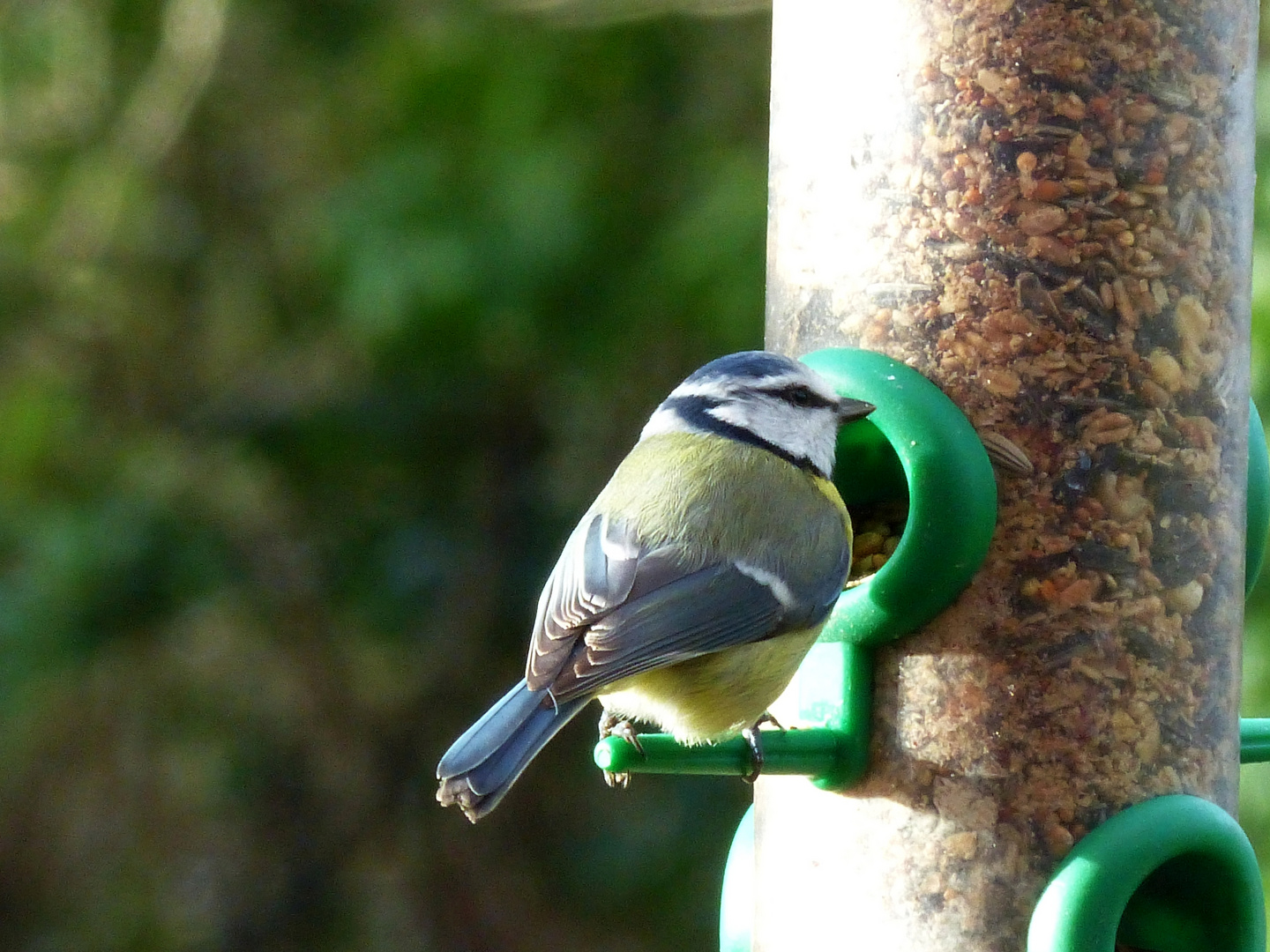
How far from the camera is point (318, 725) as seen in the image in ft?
20.5

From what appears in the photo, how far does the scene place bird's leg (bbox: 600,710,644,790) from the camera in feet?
8.11

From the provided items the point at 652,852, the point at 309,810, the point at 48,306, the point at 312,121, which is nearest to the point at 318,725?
the point at 309,810

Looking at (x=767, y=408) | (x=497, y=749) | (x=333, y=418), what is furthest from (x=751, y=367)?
(x=333, y=418)

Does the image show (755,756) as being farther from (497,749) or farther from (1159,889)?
(1159,889)

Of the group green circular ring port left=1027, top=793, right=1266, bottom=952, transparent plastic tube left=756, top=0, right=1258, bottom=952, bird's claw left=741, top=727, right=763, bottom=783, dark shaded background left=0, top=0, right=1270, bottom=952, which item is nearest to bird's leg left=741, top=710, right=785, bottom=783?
bird's claw left=741, top=727, right=763, bottom=783

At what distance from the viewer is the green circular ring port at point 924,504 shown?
252 cm

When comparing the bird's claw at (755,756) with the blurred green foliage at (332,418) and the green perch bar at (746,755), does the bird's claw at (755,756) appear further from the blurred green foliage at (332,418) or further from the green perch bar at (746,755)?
the blurred green foliage at (332,418)

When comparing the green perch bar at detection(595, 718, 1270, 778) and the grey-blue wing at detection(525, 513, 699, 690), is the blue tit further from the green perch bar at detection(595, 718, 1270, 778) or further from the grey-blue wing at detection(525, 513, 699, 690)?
the green perch bar at detection(595, 718, 1270, 778)

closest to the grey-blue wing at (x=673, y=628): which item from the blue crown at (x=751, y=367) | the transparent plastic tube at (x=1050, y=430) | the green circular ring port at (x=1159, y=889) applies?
the transparent plastic tube at (x=1050, y=430)

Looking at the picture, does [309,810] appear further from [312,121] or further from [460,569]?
[312,121]

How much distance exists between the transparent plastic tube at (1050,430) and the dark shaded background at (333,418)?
2440mm

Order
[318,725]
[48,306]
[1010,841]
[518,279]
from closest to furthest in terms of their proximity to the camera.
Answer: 1. [1010,841]
2. [518,279]
3. [48,306]
4. [318,725]

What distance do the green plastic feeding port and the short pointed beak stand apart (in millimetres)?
12

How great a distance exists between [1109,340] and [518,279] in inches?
116
